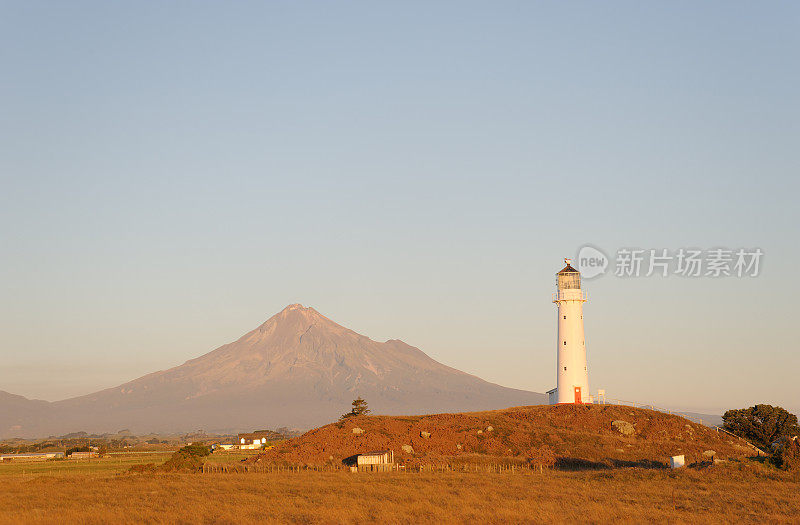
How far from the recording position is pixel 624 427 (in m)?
77.9

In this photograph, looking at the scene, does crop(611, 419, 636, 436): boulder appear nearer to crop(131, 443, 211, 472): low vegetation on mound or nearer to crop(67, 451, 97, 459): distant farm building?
crop(131, 443, 211, 472): low vegetation on mound

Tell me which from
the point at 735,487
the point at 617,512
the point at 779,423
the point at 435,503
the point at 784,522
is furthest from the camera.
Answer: the point at 779,423

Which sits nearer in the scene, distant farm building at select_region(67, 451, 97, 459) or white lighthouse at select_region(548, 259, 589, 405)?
white lighthouse at select_region(548, 259, 589, 405)

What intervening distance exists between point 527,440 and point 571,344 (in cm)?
1905

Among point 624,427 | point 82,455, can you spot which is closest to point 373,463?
point 624,427

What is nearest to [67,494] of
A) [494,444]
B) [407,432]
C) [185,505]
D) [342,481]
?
[185,505]

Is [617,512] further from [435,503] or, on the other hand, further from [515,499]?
[435,503]

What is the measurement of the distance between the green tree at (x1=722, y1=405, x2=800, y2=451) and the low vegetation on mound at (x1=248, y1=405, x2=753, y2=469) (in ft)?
14.6

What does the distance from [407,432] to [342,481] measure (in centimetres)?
2151

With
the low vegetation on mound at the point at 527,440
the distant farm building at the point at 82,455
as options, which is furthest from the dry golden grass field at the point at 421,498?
the distant farm building at the point at 82,455

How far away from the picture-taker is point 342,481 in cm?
5253

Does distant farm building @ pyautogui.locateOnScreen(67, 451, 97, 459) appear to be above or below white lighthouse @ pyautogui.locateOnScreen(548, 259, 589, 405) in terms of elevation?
below

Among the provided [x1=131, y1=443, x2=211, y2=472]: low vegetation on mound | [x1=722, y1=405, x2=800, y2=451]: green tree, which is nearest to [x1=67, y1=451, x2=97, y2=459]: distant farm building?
[x1=131, y1=443, x2=211, y2=472]: low vegetation on mound

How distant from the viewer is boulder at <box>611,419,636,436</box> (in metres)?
77.1
